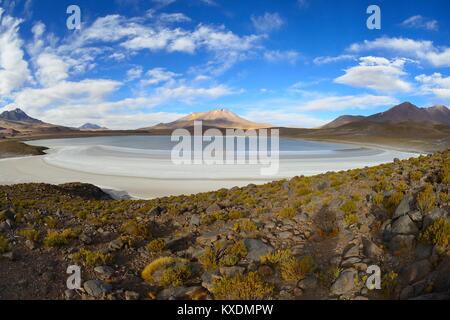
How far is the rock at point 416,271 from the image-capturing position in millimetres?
6290

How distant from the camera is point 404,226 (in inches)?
313

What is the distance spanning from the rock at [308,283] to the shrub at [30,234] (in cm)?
753

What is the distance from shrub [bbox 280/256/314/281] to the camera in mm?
6836

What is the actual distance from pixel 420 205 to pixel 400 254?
212cm

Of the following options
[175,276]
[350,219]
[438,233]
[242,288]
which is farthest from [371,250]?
[175,276]

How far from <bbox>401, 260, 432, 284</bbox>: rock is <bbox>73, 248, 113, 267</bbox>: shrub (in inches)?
264

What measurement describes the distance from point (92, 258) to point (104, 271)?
0.72 meters

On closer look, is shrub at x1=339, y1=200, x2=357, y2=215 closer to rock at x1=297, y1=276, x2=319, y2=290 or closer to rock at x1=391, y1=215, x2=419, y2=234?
rock at x1=391, y1=215, x2=419, y2=234

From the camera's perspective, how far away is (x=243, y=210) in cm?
1286

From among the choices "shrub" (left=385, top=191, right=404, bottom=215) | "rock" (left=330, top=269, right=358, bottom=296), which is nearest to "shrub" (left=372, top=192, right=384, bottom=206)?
"shrub" (left=385, top=191, right=404, bottom=215)

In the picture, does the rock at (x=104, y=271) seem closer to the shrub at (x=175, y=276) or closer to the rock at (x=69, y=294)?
the rock at (x=69, y=294)

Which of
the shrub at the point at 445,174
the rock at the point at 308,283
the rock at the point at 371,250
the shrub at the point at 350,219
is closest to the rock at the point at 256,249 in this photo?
the rock at the point at 308,283

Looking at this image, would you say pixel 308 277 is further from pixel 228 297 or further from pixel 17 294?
pixel 17 294

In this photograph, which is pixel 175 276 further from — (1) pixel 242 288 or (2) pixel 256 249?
(2) pixel 256 249
